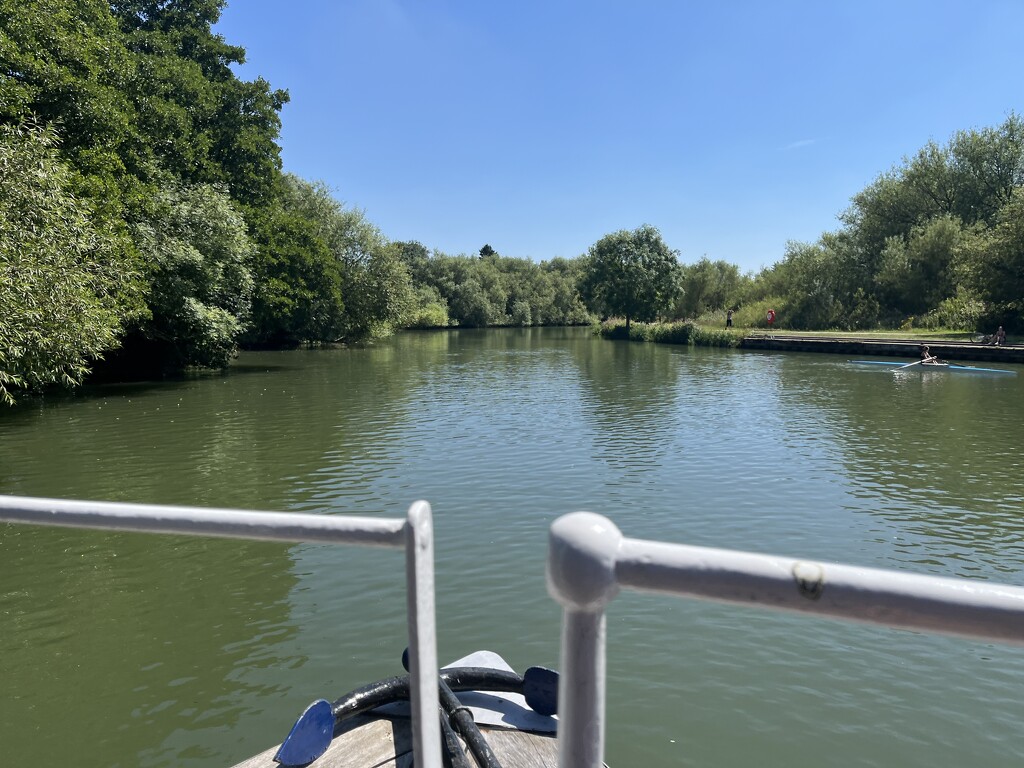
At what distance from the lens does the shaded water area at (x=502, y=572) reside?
5.39m

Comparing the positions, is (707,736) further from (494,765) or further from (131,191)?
(131,191)

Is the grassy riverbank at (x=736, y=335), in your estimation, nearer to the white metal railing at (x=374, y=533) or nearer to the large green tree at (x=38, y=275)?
the large green tree at (x=38, y=275)

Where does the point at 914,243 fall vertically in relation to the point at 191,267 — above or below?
above

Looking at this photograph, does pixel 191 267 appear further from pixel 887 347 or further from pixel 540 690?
pixel 887 347

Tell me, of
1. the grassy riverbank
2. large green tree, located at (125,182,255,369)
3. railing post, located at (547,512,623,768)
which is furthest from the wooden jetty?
railing post, located at (547,512,623,768)

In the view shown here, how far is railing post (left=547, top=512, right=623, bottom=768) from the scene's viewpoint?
0.89 meters

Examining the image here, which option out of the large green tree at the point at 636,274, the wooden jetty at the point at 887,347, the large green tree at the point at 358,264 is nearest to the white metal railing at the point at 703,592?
the wooden jetty at the point at 887,347

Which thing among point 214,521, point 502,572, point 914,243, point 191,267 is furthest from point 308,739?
point 914,243

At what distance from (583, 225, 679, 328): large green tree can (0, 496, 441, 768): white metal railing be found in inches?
2811

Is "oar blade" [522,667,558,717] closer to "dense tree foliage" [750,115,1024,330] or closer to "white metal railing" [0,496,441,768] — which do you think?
"white metal railing" [0,496,441,768]

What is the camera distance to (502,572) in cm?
827

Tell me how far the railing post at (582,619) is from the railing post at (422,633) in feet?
1.45

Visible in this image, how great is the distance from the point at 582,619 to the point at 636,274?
74.0 meters

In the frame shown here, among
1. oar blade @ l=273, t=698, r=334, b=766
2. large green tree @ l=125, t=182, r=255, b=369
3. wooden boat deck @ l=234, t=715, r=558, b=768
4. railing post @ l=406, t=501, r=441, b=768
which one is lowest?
wooden boat deck @ l=234, t=715, r=558, b=768
